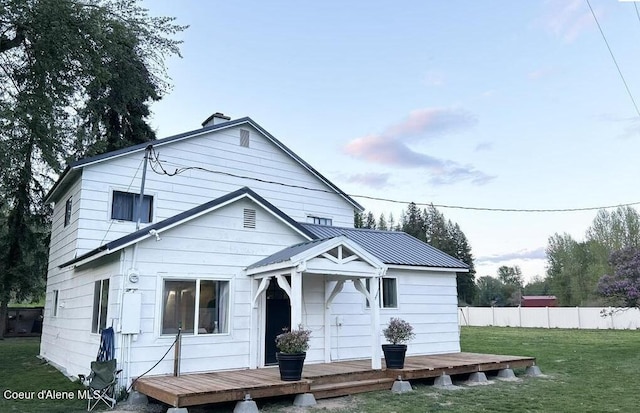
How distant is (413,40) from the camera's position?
49.5 ft

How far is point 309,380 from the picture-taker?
8336 millimetres

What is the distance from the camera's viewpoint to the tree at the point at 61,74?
13312 millimetres

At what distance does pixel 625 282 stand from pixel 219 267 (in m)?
13.8

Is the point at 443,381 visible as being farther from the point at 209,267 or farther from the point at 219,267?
the point at 209,267

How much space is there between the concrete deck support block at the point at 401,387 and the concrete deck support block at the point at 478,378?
6.49 feet

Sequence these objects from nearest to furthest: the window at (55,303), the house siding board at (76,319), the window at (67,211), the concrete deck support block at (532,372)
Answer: the house siding board at (76,319), the concrete deck support block at (532,372), the window at (67,211), the window at (55,303)

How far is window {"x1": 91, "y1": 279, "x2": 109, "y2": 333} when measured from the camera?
30.8 ft

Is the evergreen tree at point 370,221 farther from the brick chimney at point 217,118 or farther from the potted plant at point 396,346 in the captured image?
the potted plant at point 396,346

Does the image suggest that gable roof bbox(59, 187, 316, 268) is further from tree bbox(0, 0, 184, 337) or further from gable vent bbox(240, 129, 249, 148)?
tree bbox(0, 0, 184, 337)

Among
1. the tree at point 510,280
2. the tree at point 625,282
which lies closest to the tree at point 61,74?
the tree at point 625,282

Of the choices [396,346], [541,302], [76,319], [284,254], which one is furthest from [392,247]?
[541,302]

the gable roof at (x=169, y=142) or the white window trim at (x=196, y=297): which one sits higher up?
the gable roof at (x=169, y=142)

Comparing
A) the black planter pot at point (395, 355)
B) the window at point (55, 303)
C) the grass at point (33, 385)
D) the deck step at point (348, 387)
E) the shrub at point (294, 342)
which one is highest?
the window at point (55, 303)

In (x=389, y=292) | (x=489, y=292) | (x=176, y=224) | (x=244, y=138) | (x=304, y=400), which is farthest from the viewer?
(x=489, y=292)
